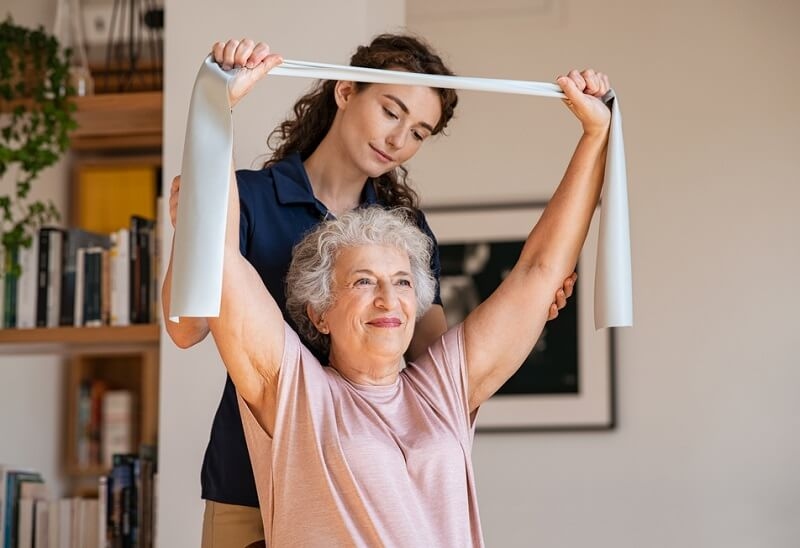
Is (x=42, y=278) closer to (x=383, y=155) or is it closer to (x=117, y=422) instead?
(x=383, y=155)

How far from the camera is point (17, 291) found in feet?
10.2

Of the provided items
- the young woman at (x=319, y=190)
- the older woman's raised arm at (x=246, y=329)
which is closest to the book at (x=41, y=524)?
the young woman at (x=319, y=190)

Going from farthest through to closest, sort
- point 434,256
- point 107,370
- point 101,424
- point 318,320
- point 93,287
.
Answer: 1. point 107,370
2. point 101,424
3. point 93,287
4. point 434,256
5. point 318,320

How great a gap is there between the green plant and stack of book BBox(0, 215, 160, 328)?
8cm

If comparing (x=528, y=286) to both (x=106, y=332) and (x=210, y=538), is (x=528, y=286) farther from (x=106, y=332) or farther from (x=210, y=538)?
(x=106, y=332)

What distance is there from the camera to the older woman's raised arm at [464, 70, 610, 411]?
78.5 inches

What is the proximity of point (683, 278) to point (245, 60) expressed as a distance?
253cm

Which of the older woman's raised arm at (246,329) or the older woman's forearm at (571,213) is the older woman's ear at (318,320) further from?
Result: the older woman's forearm at (571,213)

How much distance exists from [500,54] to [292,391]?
2597mm

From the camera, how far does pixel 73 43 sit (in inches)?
129

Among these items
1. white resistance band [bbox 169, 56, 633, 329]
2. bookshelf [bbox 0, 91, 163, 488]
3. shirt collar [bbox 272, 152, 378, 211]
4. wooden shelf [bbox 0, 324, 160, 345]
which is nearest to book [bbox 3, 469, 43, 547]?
wooden shelf [bbox 0, 324, 160, 345]

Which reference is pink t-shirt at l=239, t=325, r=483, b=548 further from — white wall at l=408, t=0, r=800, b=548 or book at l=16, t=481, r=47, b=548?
white wall at l=408, t=0, r=800, b=548

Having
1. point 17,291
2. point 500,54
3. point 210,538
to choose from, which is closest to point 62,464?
point 17,291

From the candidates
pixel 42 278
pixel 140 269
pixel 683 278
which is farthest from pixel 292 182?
pixel 683 278
